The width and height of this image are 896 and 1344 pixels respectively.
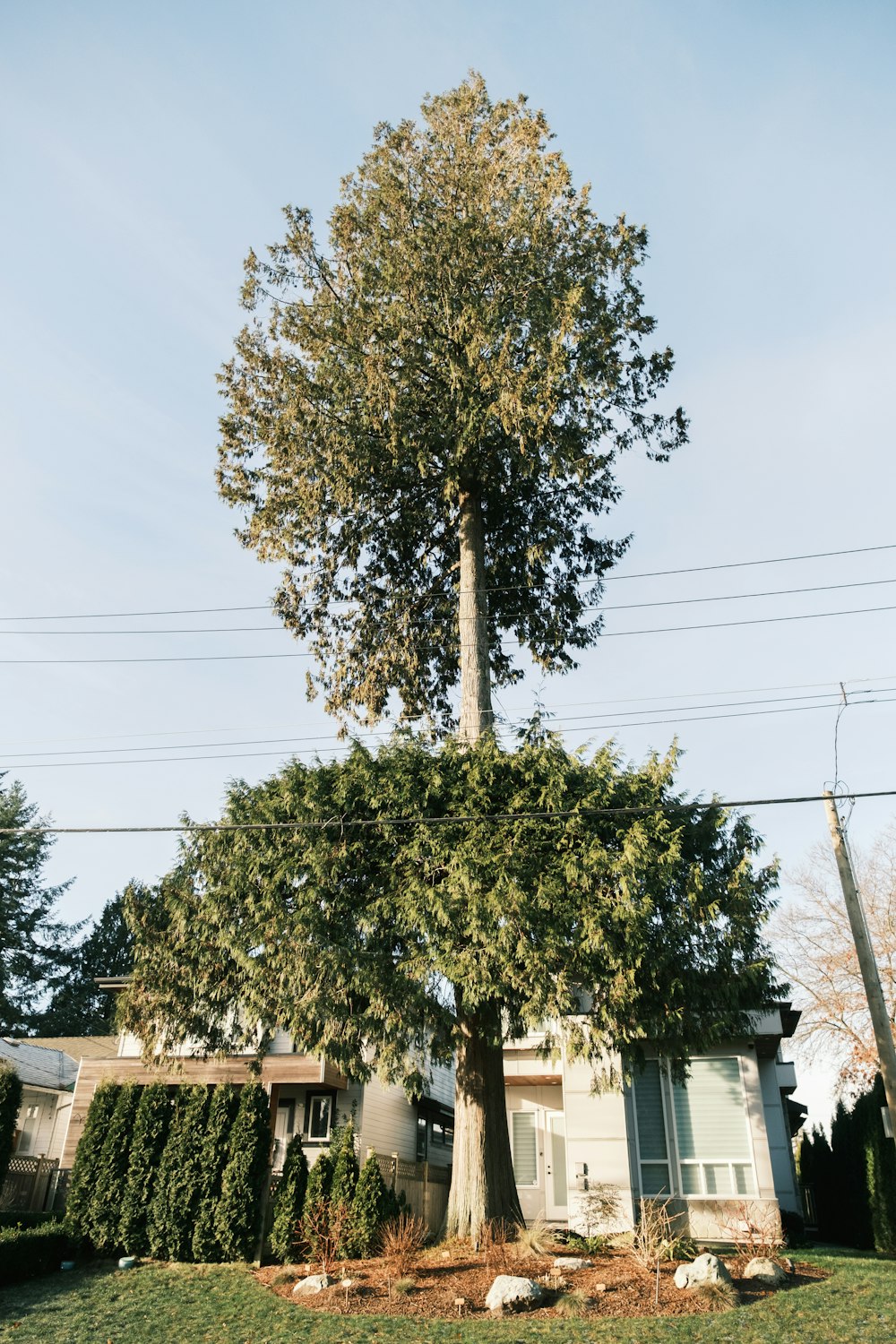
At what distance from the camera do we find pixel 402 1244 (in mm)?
12352

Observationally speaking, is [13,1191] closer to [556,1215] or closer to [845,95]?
[556,1215]

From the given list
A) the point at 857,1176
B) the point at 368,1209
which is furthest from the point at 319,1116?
the point at 857,1176

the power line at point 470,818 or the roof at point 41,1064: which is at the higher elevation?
the power line at point 470,818

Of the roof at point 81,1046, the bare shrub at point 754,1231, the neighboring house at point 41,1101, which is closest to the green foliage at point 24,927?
the roof at point 81,1046

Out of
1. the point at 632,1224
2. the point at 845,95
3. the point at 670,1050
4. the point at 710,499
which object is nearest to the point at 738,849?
the point at 670,1050

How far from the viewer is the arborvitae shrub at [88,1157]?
1488cm

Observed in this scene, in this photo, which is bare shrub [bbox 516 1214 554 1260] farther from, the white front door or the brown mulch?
the white front door

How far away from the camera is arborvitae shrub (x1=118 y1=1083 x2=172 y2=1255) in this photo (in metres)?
14.5

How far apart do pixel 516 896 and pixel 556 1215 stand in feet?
32.4

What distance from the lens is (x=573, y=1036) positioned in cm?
1231

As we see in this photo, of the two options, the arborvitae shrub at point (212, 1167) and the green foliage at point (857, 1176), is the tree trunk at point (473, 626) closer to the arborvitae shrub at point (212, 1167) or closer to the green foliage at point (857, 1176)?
the arborvitae shrub at point (212, 1167)

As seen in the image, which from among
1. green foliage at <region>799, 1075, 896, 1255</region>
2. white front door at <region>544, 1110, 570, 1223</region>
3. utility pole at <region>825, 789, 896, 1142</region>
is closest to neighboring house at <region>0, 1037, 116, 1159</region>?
white front door at <region>544, 1110, 570, 1223</region>

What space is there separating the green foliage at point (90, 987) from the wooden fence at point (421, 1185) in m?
30.8

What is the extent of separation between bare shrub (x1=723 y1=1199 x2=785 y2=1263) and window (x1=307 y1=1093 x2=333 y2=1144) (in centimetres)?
869
